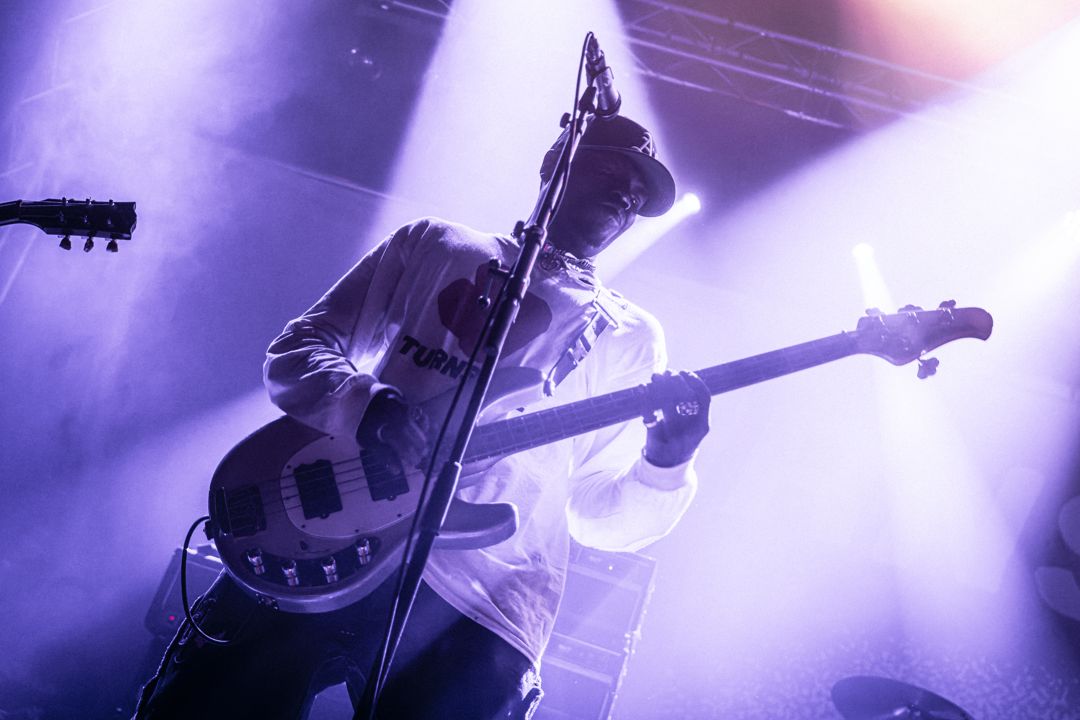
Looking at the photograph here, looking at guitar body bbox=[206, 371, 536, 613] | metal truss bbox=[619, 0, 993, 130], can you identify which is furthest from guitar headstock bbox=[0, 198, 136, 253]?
metal truss bbox=[619, 0, 993, 130]

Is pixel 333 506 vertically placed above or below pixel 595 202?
below

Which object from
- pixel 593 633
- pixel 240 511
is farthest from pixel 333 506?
pixel 593 633

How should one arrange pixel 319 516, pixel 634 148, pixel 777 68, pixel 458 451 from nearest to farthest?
pixel 458 451 < pixel 319 516 < pixel 634 148 < pixel 777 68

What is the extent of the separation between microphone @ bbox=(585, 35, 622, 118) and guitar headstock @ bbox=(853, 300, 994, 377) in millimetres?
1301

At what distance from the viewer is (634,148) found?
289cm

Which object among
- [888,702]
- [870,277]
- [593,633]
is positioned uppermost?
[870,277]

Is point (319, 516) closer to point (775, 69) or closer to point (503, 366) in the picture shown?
point (503, 366)

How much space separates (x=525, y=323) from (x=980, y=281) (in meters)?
5.16

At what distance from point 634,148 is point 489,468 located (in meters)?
1.36

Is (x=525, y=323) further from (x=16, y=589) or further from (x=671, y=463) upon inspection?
(x=16, y=589)

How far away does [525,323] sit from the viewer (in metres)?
2.44

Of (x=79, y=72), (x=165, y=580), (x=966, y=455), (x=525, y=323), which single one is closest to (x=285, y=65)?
(x=79, y=72)

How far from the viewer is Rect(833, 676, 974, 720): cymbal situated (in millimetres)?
3941

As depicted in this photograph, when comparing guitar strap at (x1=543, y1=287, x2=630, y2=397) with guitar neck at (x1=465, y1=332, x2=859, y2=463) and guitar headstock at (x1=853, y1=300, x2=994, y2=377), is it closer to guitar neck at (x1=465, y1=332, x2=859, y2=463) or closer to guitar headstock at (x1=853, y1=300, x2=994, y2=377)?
guitar neck at (x1=465, y1=332, x2=859, y2=463)
